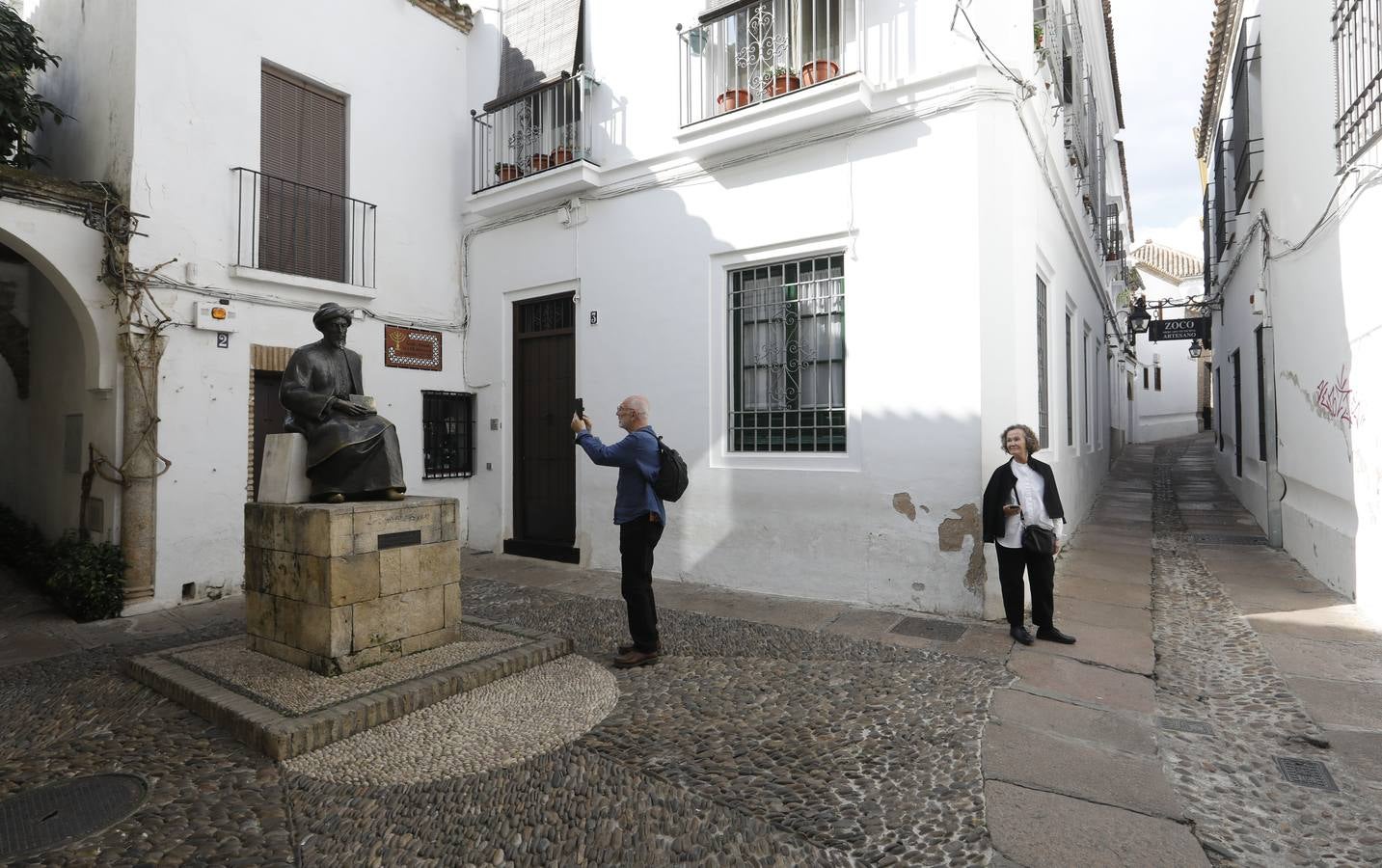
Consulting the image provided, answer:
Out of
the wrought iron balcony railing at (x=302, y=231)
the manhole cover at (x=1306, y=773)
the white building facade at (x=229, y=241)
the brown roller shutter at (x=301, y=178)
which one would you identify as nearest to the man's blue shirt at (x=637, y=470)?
the manhole cover at (x=1306, y=773)

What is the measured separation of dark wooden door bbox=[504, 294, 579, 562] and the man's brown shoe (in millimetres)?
3432

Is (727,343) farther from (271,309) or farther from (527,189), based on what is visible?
(271,309)

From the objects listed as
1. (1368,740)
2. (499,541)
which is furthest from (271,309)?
(1368,740)

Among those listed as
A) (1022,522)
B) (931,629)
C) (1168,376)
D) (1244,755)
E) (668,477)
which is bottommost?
(1244,755)

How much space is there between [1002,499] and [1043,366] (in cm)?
315

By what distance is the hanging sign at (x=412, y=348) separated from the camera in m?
8.20

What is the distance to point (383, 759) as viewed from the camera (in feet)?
10.9

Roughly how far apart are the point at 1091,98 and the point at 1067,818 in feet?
37.4

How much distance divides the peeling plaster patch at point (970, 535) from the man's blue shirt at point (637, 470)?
2.45 m

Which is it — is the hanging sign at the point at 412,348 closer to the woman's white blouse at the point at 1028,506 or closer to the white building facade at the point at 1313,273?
the woman's white blouse at the point at 1028,506

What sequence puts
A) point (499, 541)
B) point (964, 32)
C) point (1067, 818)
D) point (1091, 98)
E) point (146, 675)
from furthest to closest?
point (1091, 98) → point (499, 541) → point (964, 32) → point (146, 675) → point (1067, 818)

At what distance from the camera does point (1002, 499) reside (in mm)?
4902

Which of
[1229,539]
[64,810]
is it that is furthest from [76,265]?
[1229,539]

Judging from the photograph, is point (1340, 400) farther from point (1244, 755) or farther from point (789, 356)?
point (789, 356)
